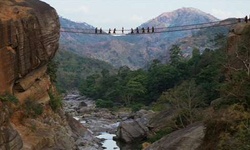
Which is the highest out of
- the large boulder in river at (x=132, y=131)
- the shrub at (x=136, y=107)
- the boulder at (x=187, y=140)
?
the boulder at (x=187, y=140)

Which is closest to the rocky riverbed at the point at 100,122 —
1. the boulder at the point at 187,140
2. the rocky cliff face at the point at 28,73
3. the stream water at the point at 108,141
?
the stream water at the point at 108,141

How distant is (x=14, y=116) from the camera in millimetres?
17797

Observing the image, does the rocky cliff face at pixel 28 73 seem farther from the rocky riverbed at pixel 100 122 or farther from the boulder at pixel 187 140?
the rocky riverbed at pixel 100 122

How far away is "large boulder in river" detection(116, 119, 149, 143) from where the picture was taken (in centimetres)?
2619

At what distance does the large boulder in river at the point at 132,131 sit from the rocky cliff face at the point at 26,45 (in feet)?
23.4

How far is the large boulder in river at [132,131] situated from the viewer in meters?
26.2

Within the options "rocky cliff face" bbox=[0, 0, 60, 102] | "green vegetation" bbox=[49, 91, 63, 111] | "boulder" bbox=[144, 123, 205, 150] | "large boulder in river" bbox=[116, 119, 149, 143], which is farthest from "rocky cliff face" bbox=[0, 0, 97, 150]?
"boulder" bbox=[144, 123, 205, 150]

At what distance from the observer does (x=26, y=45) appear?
1911 cm

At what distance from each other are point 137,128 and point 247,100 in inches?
643

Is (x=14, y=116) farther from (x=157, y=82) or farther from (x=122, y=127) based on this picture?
(x=157, y=82)

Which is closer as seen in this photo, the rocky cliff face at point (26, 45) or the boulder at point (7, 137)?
the boulder at point (7, 137)

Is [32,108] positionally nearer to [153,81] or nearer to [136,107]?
[136,107]

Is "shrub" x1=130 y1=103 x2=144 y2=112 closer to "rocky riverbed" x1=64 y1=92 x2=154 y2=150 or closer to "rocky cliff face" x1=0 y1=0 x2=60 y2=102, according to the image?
"rocky riverbed" x1=64 y1=92 x2=154 y2=150

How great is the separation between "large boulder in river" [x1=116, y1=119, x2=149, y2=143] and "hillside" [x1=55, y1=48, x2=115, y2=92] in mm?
45658
